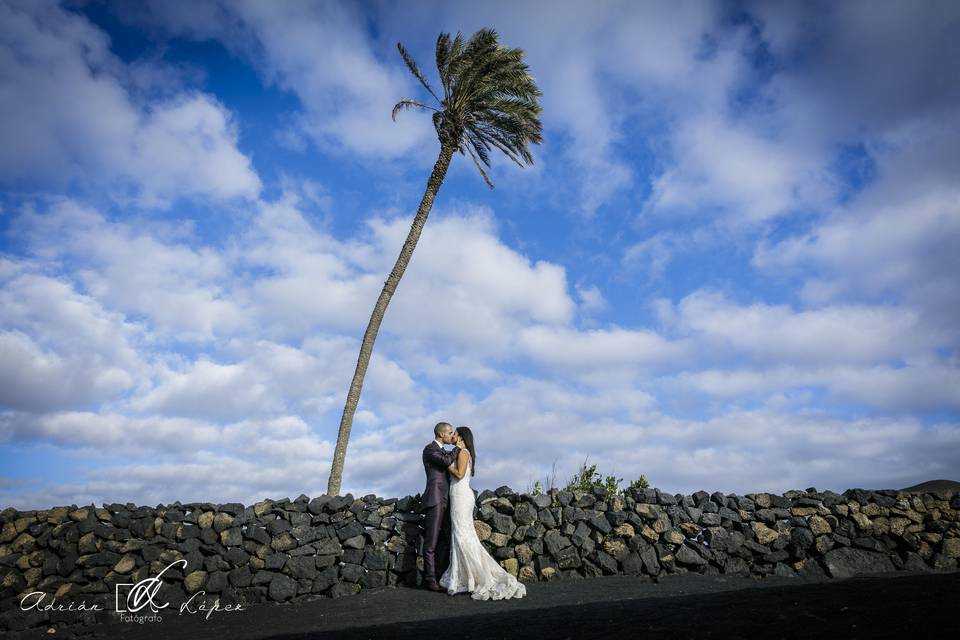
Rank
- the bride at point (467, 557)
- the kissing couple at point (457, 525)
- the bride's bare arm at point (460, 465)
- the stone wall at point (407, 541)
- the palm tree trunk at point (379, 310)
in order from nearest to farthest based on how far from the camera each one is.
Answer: the bride at point (467, 557), the kissing couple at point (457, 525), the bride's bare arm at point (460, 465), the stone wall at point (407, 541), the palm tree trunk at point (379, 310)

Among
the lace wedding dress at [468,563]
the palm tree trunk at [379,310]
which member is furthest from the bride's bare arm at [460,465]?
the palm tree trunk at [379,310]

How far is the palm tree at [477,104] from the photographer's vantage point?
1738cm

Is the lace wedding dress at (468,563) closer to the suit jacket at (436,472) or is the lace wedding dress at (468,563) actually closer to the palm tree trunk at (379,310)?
the suit jacket at (436,472)

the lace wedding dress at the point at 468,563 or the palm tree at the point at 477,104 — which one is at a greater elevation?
the palm tree at the point at 477,104

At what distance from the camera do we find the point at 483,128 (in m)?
18.1

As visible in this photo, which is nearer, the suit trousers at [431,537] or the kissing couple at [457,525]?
the kissing couple at [457,525]

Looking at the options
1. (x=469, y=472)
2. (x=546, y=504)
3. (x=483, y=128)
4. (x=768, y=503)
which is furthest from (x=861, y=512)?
(x=483, y=128)

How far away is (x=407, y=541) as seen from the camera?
11633 millimetres

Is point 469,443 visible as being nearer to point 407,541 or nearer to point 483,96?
point 407,541

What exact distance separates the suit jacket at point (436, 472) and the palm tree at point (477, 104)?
6.71 metres

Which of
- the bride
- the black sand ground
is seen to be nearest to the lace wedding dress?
the bride

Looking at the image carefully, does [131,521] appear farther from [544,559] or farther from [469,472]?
[544,559]

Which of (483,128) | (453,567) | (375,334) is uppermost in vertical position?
(483,128)

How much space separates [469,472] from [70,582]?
754 cm
